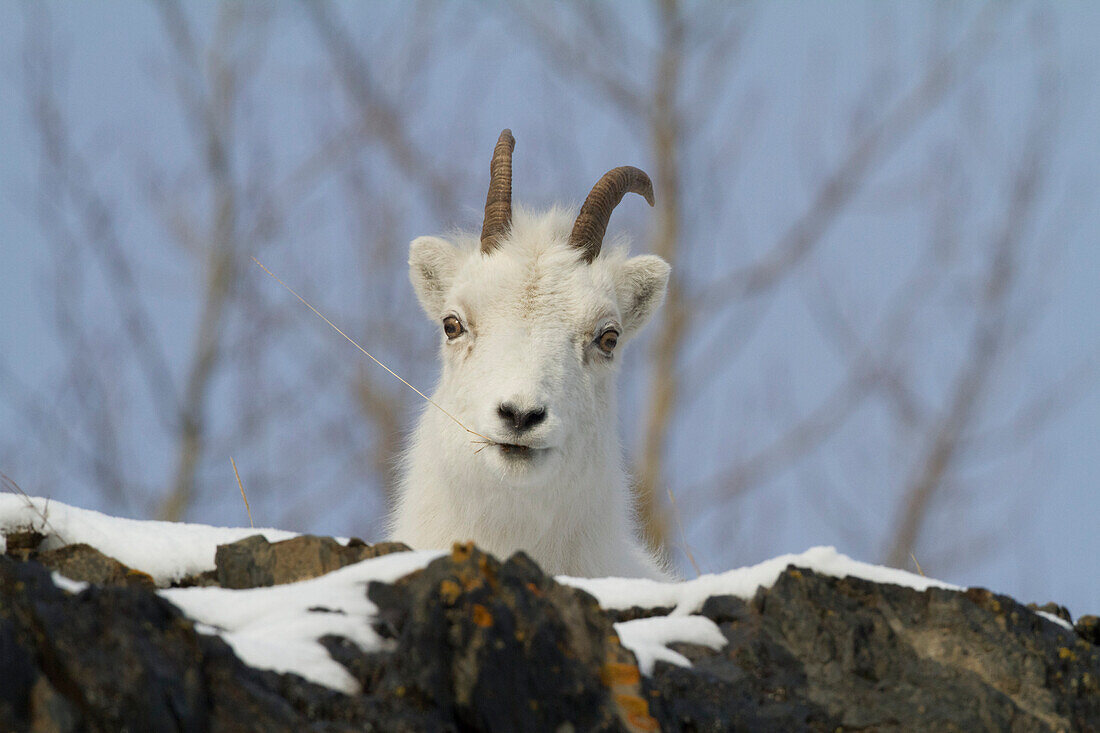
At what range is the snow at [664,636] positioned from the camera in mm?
3135

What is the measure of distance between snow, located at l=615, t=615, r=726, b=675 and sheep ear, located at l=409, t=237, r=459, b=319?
387cm

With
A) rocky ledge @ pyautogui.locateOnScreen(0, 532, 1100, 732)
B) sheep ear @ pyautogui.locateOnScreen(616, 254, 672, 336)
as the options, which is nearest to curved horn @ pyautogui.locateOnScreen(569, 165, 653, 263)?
sheep ear @ pyautogui.locateOnScreen(616, 254, 672, 336)

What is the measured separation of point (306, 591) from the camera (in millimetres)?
3096

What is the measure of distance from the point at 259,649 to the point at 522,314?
3.48 metres

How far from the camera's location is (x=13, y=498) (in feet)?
13.1

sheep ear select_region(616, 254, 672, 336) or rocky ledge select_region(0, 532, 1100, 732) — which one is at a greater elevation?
sheep ear select_region(616, 254, 672, 336)

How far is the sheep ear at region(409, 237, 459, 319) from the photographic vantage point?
697 centimetres

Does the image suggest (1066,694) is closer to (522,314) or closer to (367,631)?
(367,631)

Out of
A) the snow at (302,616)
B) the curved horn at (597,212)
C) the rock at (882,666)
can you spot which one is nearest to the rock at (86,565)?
the snow at (302,616)

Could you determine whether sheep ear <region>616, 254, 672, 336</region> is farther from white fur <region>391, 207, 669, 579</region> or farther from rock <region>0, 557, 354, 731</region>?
rock <region>0, 557, 354, 731</region>

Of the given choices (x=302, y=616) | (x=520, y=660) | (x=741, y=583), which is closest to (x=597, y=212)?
(x=741, y=583)

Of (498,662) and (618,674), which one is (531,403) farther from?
(498,662)

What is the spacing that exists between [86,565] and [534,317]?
2.88 m

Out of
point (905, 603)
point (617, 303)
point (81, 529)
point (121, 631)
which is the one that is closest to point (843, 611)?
point (905, 603)
